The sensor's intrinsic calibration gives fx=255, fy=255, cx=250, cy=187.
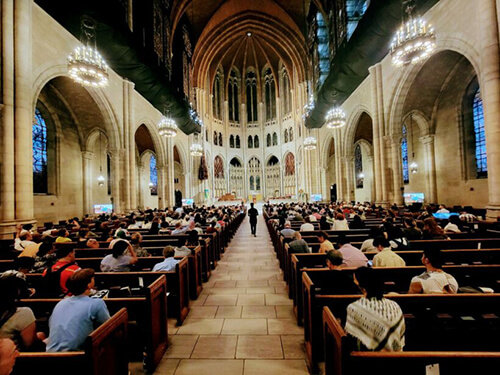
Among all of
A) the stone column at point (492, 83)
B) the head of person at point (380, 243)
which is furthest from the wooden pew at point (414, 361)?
the stone column at point (492, 83)

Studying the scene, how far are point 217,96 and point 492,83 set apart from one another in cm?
3468

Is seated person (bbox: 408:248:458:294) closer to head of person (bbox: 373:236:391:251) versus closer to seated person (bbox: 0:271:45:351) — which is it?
head of person (bbox: 373:236:391:251)

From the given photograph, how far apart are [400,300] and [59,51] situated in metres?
12.4

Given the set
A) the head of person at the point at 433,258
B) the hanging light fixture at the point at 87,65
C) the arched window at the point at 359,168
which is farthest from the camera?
the arched window at the point at 359,168

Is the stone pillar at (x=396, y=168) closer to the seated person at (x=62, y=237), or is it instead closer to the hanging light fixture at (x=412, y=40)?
A: the hanging light fixture at (x=412, y=40)

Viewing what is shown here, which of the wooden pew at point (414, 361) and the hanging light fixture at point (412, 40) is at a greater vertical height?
the hanging light fixture at point (412, 40)

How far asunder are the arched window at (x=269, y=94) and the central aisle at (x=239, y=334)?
35705 mm

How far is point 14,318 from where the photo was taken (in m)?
2.00

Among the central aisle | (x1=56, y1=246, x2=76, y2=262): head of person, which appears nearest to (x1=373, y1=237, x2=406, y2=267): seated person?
the central aisle

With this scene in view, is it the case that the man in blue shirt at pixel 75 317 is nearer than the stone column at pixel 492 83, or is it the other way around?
the man in blue shirt at pixel 75 317

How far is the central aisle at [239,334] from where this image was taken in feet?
9.29

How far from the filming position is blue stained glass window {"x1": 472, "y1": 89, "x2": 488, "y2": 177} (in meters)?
12.1

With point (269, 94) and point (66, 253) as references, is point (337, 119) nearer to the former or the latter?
point (66, 253)

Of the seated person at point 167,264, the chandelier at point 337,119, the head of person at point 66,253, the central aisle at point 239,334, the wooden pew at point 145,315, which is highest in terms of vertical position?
the chandelier at point 337,119
